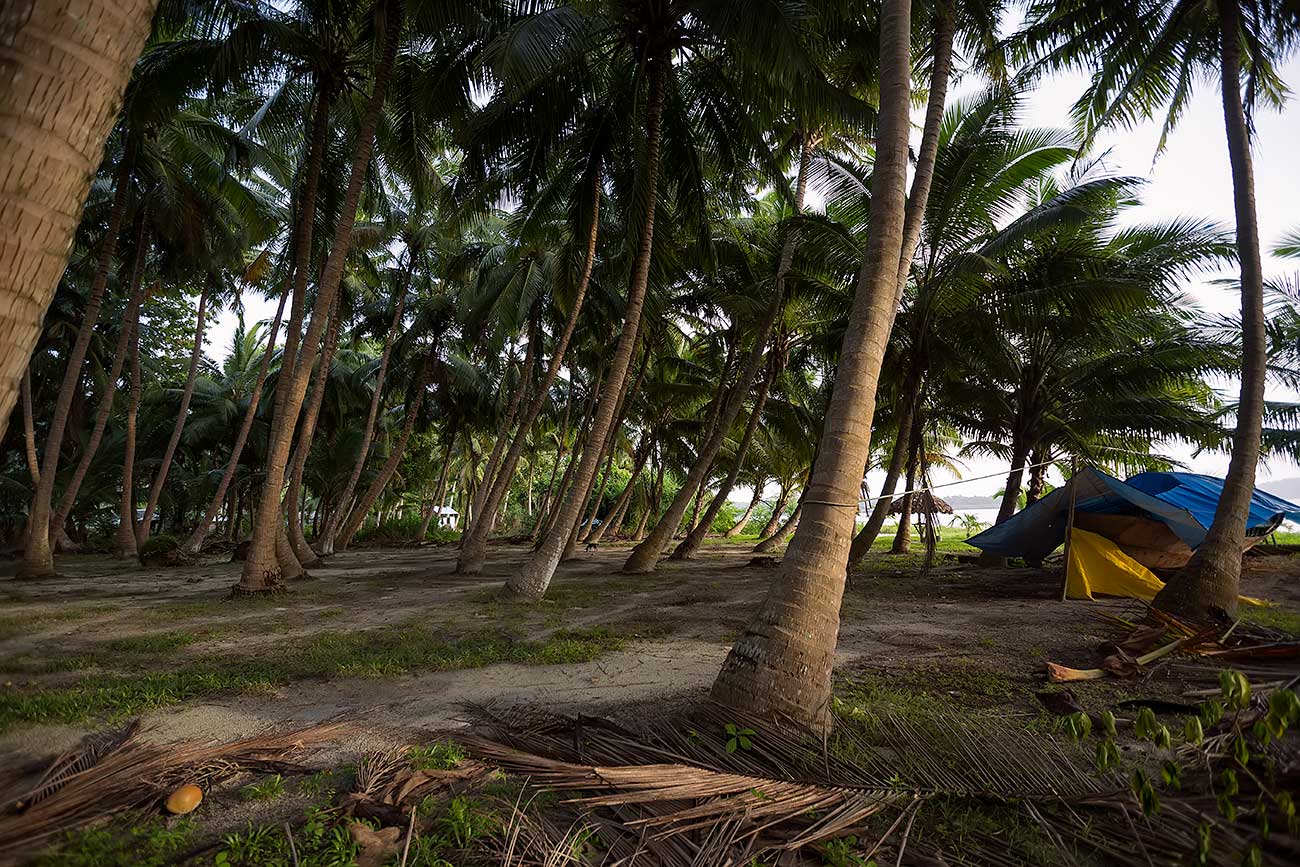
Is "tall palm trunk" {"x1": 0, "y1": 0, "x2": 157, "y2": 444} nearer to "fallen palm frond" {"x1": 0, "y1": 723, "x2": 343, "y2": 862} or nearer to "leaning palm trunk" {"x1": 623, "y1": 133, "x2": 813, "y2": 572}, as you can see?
"fallen palm frond" {"x1": 0, "y1": 723, "x2": 343, "y2": 862}

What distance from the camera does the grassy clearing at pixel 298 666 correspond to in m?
3.62

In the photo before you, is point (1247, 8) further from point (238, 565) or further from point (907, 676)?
point (238, 565)

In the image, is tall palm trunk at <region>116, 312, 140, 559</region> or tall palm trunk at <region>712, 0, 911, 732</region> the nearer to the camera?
tall palm trunk at <region>712, 0, 911, 732</region>

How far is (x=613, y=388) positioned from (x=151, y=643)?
5.90 m

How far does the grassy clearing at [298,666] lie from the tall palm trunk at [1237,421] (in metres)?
5.92

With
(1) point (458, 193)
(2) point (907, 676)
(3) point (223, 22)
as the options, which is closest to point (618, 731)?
(2) point (907, 676)

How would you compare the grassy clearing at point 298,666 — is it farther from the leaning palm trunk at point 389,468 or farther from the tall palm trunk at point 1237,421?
the leaning palm trunk at point 389,468

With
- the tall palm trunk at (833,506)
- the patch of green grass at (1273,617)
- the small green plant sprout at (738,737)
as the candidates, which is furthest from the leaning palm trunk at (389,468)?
the patch of green grass at (1273,617)

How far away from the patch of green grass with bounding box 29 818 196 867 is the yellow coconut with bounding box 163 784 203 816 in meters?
0.05

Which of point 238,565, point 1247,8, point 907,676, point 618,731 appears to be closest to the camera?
point 618,731

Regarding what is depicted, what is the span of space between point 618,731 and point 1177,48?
1244cm

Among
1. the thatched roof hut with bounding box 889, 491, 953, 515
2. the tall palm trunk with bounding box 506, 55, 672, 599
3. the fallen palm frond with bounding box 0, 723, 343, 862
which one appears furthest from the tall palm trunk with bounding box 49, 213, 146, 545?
the thatched roof hut with bounding box 889, 491, 953, 515

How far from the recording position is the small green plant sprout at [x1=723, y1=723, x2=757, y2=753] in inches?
111

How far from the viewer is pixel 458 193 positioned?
37.1 ft
